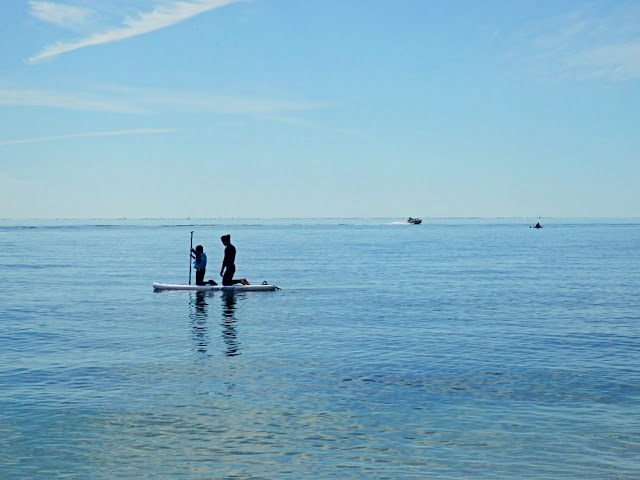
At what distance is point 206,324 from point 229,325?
97cm

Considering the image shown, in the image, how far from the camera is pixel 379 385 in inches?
622

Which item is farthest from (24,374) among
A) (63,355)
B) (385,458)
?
(385,458)

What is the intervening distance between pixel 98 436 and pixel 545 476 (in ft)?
25.3

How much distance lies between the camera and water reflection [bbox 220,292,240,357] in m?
21.1

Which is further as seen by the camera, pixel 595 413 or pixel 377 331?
pixel 377 331

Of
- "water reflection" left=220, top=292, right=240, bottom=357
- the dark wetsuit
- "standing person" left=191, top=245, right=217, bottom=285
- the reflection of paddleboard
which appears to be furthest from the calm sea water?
the reflection of paddleboard

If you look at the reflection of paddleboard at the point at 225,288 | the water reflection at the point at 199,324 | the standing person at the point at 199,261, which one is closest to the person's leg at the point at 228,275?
the reflection of paddleboard at the point at 225,288

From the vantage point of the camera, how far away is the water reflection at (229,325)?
21.1 metres

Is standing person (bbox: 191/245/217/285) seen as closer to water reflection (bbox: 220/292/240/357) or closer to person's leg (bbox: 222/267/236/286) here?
person's leg (bbox: 222/267/236/286)

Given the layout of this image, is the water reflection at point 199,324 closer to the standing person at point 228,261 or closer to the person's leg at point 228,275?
the person's leg at point 228,275

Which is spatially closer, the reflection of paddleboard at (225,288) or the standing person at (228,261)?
the standing person at (228,261)

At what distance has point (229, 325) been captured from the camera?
26219 millimetres

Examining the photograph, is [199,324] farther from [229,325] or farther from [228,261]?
[228,261]

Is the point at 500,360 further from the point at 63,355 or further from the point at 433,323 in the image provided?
the point at 63,355
